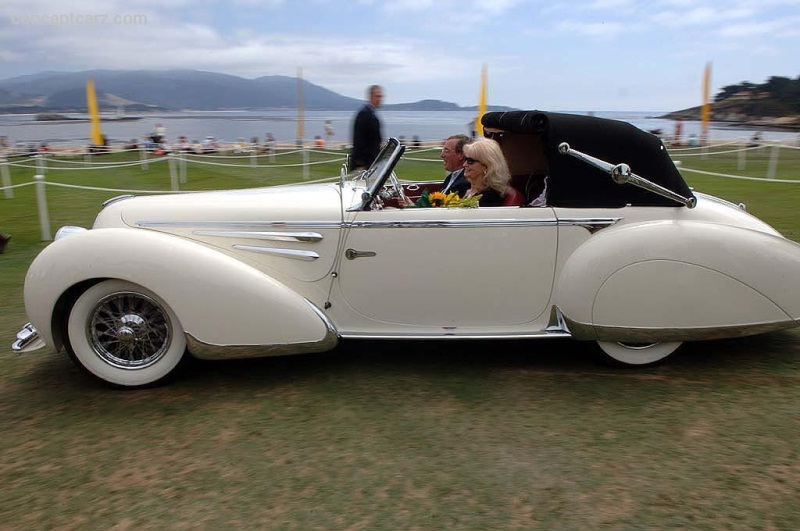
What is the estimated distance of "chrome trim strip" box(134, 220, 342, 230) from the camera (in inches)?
137

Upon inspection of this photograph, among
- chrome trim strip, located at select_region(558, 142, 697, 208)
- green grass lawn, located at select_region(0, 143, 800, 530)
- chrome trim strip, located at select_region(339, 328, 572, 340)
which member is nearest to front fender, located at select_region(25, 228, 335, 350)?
chrome trim strip, located at select_region(339, 328, 572, 340)

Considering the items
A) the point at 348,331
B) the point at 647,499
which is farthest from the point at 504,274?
the point at 647,499

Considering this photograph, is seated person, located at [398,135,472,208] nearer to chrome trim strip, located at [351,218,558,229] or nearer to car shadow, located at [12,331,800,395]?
chrome trim strip, located at [351,218,558,229]

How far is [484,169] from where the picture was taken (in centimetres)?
369

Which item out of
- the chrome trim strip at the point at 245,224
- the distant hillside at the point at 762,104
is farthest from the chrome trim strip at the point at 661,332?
the distant hillside at the point at 762,104

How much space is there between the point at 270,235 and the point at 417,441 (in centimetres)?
147

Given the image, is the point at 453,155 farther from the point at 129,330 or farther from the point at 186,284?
the point at 129,330

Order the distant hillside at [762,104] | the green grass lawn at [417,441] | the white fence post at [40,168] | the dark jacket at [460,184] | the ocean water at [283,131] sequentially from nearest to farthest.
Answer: the green grass lawn at [417,441] → the dark jacket at [460,184] → the white fence post at [40,168] → the ocean water at [283,131] → the distant hillside at [762,104]

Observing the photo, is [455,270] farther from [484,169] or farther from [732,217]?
[732,217]

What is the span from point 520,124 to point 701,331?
1648mm

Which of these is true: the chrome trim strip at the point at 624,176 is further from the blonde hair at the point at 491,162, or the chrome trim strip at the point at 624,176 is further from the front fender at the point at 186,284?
the front fender at the point at 186,284

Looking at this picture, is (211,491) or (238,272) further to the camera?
(238,272)

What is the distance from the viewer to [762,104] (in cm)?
5753

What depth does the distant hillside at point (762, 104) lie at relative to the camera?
2116 inches
